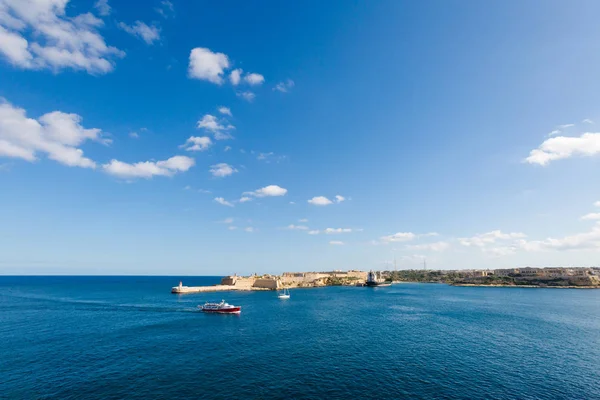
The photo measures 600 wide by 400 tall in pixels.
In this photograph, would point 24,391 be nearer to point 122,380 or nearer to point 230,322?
point 122,380

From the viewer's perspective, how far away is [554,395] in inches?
1280

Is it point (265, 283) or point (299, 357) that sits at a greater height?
point (299, 357)

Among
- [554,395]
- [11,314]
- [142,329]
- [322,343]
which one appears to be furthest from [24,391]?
[11,314]

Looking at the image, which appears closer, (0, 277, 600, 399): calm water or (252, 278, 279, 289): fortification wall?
(0, 277, 600, 399): calm water

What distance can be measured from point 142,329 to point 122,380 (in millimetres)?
30207

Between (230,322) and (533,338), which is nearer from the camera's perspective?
(533,338)

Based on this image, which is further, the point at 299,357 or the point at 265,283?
the point at 265,283

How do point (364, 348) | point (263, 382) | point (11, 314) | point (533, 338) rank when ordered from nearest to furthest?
point (263, 382), point (364, 348), point (533, 338), point (11, 314)

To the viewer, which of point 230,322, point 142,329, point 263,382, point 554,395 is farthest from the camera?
point 230,322

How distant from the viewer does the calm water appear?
3341cm

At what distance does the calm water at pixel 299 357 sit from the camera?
33.4 m

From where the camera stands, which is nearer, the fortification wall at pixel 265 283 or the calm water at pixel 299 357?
the calm water at pixel 299 357

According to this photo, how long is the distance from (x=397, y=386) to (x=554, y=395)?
16401mm

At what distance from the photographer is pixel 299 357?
44.4 metres
